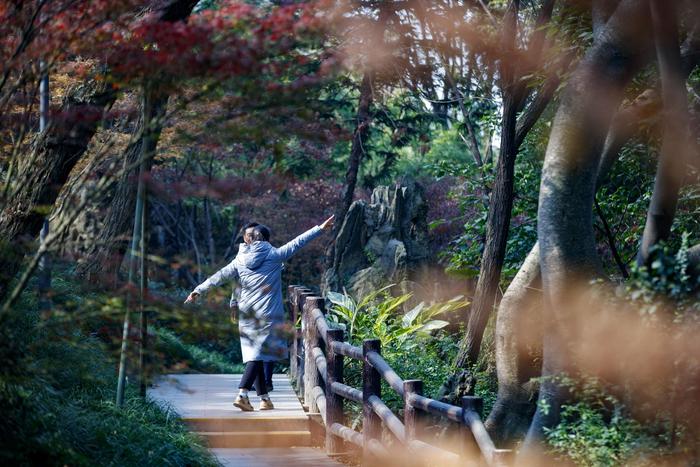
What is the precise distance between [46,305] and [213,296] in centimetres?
415

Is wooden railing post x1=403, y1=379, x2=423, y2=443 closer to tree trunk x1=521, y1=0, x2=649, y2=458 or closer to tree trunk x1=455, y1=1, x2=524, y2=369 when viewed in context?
tree trunk x1=521, y1=0, x2=649, y2=458

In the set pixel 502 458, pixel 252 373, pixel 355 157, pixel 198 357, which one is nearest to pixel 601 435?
pixel 502 458

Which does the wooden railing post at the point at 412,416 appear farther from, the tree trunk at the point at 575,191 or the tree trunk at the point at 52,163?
the tree trunk at the point at 52,163

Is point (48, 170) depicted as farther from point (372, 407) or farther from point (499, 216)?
point (499, 216)

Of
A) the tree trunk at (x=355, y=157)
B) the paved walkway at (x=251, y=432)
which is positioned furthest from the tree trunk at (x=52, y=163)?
the tree trunk at (x=355, y=157)

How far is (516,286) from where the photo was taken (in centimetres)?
736

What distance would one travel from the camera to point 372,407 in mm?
7691

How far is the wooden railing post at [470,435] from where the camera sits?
18.3ft

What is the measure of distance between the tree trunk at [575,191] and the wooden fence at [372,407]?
25.8 inches

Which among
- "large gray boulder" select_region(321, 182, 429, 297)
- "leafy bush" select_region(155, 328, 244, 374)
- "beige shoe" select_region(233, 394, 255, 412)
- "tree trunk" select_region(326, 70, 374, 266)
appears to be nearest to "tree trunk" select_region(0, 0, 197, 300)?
"beige shoe" select_region(233, 394, 255, 412)

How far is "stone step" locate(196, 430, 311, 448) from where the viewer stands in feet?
Result: 29.0

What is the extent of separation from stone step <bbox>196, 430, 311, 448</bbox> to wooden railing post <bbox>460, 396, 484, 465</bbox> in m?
3.57

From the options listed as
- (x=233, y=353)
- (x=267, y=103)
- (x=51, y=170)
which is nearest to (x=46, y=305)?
(x=51, y=170)

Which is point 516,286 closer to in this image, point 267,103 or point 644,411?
point 644,411
